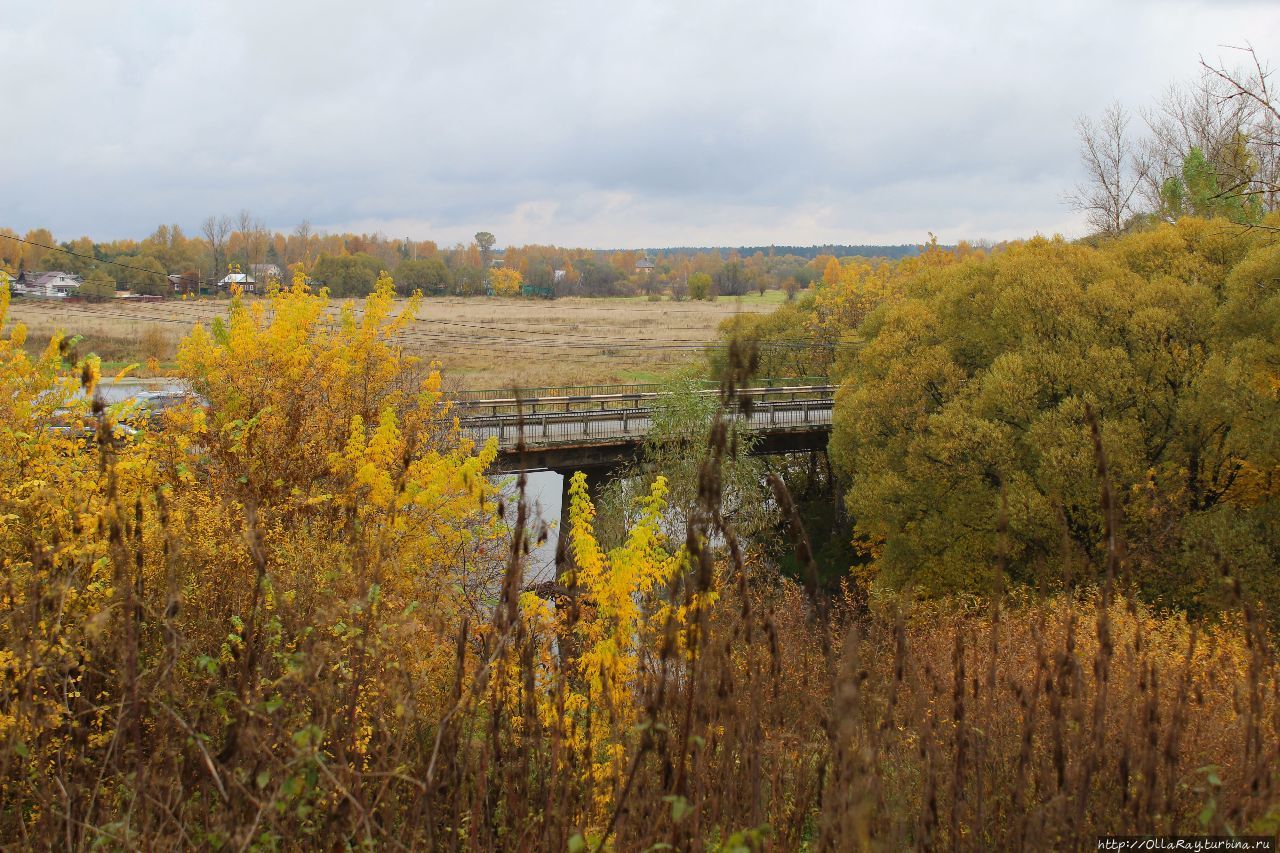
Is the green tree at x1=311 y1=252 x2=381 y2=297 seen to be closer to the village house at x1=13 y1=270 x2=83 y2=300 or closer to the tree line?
the tree line

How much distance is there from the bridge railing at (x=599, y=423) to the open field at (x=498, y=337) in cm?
899

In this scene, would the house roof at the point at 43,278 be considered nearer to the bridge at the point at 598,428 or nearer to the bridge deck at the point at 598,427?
the bridge at the point at 598,428

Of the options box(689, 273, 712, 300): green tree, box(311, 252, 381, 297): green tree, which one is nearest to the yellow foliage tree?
box(311, 252, 381, 297): green tree

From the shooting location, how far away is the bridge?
29763 millimetres

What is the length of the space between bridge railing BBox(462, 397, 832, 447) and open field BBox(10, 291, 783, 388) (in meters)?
8.99

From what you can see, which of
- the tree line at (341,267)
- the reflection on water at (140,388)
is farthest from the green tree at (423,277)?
the reflection on water at (140,388)

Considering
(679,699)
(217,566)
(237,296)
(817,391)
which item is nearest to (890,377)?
(817,391)

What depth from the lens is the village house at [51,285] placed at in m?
76.8

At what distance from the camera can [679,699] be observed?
2.94 metres

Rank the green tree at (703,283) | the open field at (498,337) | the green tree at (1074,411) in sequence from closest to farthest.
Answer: the green tree at (703,283)
the green tree at (1074,411)
the open field at (498,337)

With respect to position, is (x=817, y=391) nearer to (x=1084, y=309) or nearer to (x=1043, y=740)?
(x=1084, y=309)

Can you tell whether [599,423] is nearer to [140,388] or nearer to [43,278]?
[140,388]

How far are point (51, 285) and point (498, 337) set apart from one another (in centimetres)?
3866

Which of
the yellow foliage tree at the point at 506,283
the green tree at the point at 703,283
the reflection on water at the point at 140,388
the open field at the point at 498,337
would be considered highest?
the yellow foliage tree at the point at 506,283
